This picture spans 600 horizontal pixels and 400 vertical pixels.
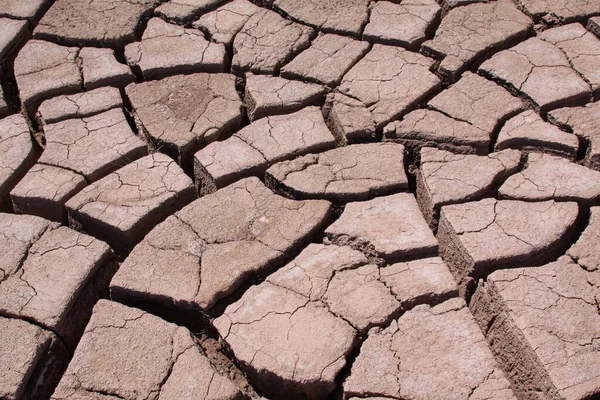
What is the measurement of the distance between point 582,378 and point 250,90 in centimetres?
183

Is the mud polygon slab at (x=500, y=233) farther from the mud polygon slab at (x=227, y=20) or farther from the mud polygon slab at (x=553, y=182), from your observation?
the mud polygon slab at (x=227, y=20)

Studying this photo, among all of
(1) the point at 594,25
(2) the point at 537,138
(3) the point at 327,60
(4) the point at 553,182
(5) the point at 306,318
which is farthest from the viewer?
(1) the point at 594,25

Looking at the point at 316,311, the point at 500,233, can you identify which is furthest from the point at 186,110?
the point at 500,233

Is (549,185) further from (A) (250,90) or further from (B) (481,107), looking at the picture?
(A) (250,90)

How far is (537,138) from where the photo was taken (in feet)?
8.41

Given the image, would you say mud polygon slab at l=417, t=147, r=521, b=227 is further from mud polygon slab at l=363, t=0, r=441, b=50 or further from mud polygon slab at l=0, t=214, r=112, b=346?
mud polygon slab at l=0, t=214, r=112, b=346

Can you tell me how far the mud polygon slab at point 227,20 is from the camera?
321 centimetres

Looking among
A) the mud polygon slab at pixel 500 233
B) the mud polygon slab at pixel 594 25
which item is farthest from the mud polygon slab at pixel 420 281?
the mud polygon slab at pixel 594 25

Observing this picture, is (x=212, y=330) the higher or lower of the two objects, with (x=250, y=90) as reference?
lower

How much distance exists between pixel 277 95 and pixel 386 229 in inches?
36.8

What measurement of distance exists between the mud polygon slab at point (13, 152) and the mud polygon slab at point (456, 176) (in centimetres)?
168

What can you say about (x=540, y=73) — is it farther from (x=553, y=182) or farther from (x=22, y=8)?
(x=22, y=8)

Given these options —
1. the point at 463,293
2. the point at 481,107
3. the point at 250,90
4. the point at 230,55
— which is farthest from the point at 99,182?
the point at 481,107

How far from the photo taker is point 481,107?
2738mm
